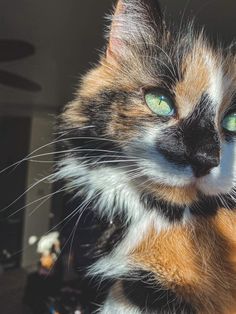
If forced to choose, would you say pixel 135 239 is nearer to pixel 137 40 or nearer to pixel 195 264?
pixel 195 264

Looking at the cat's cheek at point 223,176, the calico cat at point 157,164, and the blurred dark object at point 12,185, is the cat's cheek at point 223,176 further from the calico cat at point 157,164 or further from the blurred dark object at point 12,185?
the blurred dark object at point 12,185

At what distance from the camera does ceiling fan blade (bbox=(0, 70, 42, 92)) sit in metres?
0.94


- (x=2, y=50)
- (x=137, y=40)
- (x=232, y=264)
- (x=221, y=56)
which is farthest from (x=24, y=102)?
(x=232, y=264)

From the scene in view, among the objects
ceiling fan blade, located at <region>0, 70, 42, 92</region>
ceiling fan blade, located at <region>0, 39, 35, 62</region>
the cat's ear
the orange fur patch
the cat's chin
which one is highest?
the cat's ear

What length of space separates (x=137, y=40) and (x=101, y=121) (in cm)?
17

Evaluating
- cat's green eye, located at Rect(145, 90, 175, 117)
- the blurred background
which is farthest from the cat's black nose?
the blurred background

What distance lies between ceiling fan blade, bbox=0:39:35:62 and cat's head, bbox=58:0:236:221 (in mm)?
263

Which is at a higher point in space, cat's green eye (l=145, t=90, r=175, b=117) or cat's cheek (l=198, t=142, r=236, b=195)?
cat's green eye (l=145, t=90, r=175, b=117)

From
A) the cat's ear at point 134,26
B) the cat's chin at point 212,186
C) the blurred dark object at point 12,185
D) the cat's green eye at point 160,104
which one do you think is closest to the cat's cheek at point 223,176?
the cat's chin at point 212,186

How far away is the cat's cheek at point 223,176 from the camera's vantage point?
0.59 m

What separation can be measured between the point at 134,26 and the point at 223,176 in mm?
298

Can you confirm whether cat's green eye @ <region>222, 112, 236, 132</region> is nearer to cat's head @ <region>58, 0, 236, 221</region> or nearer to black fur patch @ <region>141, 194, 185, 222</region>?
cat's head @ <region>58, 0, 236, 221</region>

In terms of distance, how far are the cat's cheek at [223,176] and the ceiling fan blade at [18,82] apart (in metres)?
0.54

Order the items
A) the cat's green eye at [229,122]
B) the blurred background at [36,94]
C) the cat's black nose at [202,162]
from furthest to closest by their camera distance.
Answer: the blurred background at [36,94] < the cat's green eye at [229,122] < the cat's black nose at [202,162]
